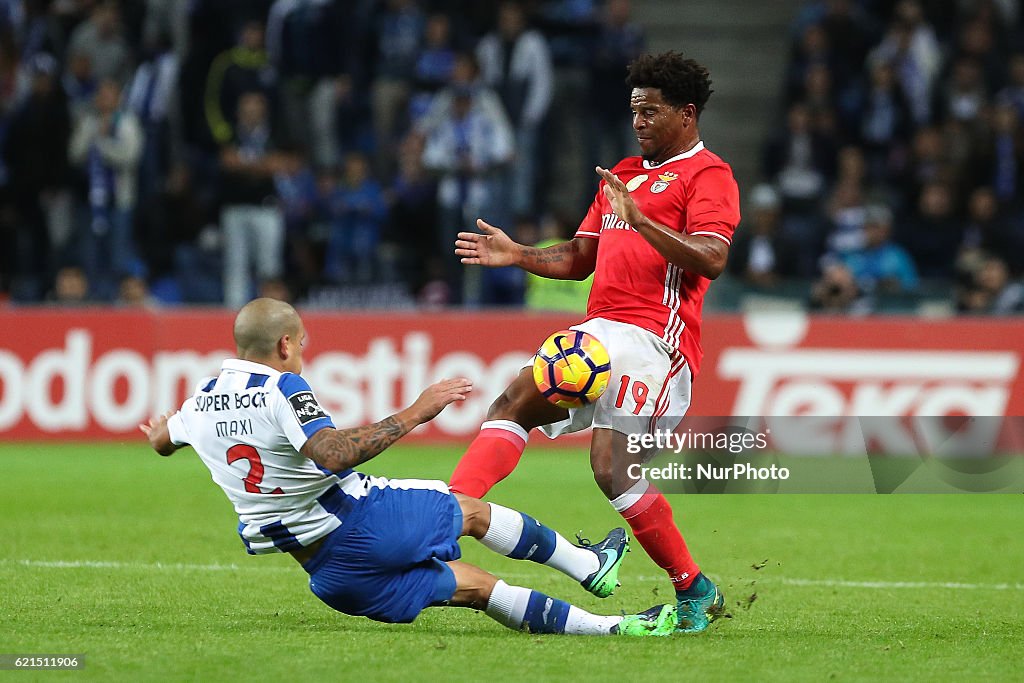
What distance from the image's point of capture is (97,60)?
17266 mm

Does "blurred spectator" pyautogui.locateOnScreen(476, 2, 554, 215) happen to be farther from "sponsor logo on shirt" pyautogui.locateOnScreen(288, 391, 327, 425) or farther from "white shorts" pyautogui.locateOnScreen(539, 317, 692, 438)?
"sponsor logo on shirt" pyautogui.locateOnScreen(288, 391, 327, 425)

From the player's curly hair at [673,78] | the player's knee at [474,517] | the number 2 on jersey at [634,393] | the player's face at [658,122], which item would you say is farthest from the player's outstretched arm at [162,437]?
the player's curly hair at [673,78]

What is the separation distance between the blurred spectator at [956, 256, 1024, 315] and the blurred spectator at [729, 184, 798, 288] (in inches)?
73.9

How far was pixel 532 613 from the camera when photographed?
6.10 metres

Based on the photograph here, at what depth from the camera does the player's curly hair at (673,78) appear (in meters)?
6.46

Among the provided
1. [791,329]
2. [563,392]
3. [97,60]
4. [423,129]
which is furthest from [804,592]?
[97,60]

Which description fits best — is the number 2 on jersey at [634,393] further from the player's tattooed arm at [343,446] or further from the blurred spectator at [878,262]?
the blurred spectator at [878,262]

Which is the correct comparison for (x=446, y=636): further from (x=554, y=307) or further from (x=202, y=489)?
(x=554, y=307)

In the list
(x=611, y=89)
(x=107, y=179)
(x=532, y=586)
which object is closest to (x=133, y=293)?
(x=107, y=179)

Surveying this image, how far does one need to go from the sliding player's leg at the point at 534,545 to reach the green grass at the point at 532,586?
0.34 m

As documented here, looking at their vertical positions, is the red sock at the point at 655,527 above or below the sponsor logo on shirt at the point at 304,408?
below

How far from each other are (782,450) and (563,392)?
3.71 meters

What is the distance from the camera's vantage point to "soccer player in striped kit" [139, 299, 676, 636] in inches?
220

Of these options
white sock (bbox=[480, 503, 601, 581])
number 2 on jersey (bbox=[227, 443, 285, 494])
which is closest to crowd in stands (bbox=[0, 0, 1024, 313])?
white sock (bbox=[480, 503, 601, 581])
